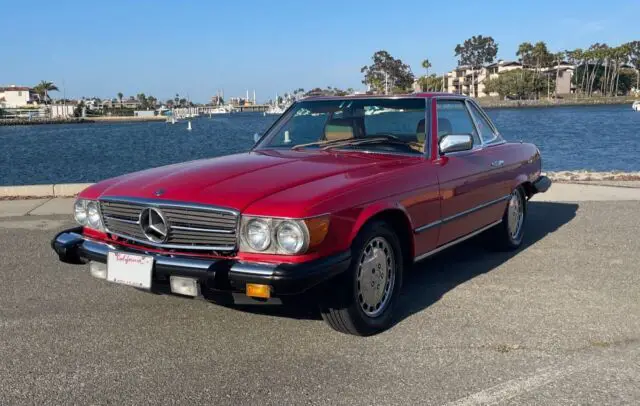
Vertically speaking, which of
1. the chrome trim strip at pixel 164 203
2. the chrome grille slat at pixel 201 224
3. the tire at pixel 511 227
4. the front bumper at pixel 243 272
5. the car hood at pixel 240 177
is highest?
the car hood at pixel 240 177

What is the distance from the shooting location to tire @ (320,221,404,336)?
380cm

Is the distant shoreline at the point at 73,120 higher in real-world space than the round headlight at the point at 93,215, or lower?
lower

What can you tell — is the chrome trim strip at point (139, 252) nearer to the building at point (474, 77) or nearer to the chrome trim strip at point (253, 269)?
the chrome trim strip at point (253, 269)

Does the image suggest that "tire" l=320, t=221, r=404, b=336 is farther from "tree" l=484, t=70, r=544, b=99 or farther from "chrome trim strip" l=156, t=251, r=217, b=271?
"tree" l=484, t=70, r=544, b=99

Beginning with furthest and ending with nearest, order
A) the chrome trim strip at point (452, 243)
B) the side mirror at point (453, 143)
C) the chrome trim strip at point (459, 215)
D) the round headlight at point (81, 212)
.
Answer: the side mirror at point (453, 143), the chrome trim strip at point (452, 243), the chrome trim strip at point (459, 215), the round headlight at point (81, 212)

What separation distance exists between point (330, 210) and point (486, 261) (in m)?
2.96

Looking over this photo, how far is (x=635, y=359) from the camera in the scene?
3623mm

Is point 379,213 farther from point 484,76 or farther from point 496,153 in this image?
point 484,76

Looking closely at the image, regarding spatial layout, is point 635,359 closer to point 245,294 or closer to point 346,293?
point 346,293

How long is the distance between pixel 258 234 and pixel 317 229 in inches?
13.6

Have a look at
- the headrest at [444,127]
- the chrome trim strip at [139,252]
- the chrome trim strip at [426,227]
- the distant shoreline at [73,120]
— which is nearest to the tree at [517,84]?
the distant shoreline at [73,120]

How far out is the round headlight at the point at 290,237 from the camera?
3484 mm

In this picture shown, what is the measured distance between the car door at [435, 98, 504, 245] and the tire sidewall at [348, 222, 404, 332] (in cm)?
68

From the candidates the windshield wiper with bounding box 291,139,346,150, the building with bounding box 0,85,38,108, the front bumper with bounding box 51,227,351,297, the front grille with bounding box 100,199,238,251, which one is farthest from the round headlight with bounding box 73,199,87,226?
the building with bounding box 0,85,38,108
